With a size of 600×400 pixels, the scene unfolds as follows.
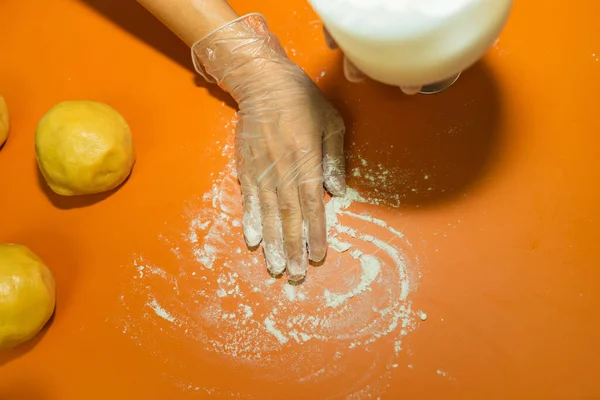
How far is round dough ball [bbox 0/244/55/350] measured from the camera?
1120 mm

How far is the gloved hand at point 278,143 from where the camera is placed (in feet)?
4.00

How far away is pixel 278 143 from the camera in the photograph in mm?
Answer: 1248

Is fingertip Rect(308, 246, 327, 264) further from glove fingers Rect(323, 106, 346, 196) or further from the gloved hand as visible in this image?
glove fingers Rect(323, 106, 346, 196)

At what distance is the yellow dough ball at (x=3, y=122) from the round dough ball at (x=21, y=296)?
340 millimetres

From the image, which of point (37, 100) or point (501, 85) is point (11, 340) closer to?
point (37, 100)

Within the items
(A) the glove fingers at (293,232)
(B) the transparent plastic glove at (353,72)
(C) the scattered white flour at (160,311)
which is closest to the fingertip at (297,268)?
(A) the glove fingers at (293,232)

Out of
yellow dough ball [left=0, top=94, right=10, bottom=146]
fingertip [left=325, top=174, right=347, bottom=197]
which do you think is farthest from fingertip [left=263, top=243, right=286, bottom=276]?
yellow dough ball [left=0, top=94, right=10, bottom=146]

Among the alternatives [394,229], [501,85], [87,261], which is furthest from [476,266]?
[87,261]

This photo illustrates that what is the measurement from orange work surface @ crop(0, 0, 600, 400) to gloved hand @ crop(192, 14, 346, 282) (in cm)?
6

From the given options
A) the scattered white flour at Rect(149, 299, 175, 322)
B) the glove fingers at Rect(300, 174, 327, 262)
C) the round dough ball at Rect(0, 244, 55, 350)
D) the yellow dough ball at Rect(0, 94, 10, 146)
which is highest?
the yellow dough ball at Rect(0, 94, 10, 146)

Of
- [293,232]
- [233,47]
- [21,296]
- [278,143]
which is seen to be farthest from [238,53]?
[21,296]

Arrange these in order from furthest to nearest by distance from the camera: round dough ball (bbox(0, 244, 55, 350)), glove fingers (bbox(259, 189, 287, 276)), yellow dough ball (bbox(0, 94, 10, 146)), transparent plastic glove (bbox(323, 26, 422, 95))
A: 1. yellow dough ball (bbox(0, 94, 10, 146))
2. glove fingers (bbox(259, 189, 287, 276))
3. round dough ball (bbox(0, 244, 55, 350))
4. transparent plastic glove (bbox(323, 26, 422, 95))

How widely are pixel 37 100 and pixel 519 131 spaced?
1.27 meters

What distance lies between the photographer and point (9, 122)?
1.43 metres
